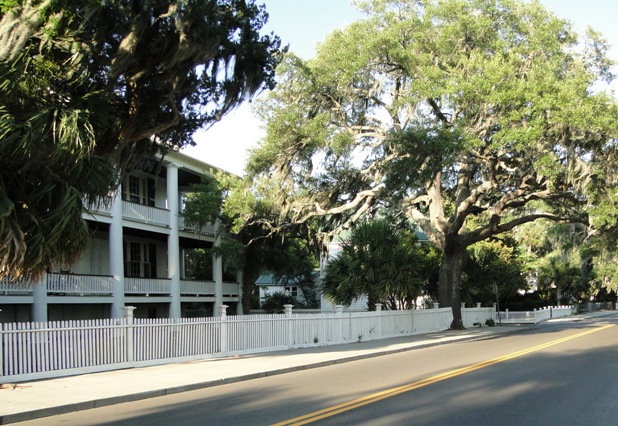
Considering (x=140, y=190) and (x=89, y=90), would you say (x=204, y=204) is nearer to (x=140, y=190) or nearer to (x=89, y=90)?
(x=140, y=190)

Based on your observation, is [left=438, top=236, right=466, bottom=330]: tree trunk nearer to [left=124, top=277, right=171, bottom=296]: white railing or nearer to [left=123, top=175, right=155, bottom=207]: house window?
[left=124, top=277, right=171, bottom=296]: white railing

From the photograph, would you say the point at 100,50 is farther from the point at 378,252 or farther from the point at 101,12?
the point at 378,252

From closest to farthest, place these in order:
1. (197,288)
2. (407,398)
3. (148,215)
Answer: (407,398), (148,215), (197,288)

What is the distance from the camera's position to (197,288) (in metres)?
32.4

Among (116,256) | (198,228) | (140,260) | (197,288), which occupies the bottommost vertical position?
(197,288)

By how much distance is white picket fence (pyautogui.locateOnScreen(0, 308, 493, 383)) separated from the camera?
13.0 metres

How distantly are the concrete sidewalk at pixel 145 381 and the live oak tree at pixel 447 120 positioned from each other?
30.6ft

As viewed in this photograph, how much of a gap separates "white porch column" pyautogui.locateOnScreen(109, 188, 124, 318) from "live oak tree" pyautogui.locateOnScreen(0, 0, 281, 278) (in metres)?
10.5

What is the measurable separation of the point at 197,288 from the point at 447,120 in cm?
1480

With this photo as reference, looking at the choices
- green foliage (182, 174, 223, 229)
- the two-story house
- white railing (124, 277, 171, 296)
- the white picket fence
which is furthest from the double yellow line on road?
white railing (124, 277, 171, 296)

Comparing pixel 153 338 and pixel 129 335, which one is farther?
pixel 153 338

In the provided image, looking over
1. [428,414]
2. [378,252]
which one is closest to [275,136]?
[378,252]

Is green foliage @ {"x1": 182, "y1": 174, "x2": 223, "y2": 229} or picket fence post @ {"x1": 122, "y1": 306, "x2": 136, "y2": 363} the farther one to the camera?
green foliage @ {"x1": 182, "y1": 174, "x2": 223, "y2": 229}

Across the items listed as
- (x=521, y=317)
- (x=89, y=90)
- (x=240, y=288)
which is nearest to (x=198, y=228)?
(x=240, y=288)
